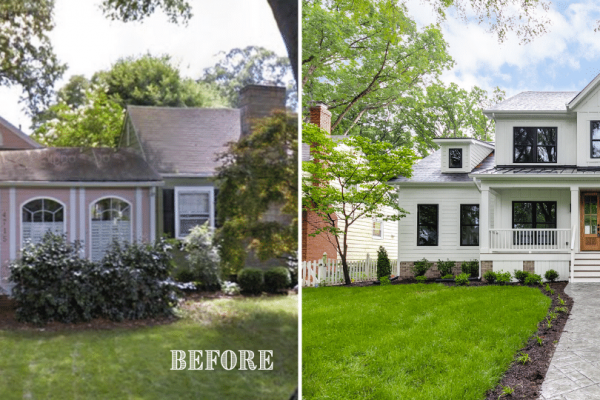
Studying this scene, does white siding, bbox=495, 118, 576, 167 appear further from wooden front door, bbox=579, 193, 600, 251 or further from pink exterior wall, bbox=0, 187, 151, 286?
pink exterior wall, bbox=0, 187, 151, 286

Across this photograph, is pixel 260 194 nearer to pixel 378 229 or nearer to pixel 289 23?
pixel 289 23

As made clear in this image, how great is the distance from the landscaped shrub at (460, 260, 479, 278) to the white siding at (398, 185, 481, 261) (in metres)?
0.49

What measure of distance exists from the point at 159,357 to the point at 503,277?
351 inches

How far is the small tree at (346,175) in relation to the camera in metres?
10.4

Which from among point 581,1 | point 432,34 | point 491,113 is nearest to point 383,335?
point 491,113

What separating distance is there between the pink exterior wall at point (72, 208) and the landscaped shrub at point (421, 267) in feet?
31.9

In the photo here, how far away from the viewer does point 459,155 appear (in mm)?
11648

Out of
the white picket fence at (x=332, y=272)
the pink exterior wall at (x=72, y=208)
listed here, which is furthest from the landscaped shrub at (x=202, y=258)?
the white picket fence at (x=332, y=272)

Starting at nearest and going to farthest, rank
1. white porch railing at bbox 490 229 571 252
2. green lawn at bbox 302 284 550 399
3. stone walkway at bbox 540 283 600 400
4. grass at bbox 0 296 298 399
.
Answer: grass at bbox 0 296 298 399
stone walkway at bbox 540 283 600 400
green lawn at bbox 302 284 550 399
white porch railing at bbox 490 229 571 252

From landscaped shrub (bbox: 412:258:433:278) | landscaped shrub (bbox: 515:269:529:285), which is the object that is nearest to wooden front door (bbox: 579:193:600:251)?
landscaped shrub (bbox: 515:269:529:285)

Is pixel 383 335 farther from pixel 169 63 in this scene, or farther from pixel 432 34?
pixel 432 34

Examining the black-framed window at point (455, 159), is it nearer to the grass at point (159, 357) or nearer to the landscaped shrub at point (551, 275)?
the landscaped shrub at point (551, 275)

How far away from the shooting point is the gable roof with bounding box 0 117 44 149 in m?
1.47

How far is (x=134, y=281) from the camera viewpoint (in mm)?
1485
